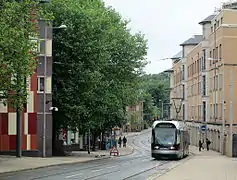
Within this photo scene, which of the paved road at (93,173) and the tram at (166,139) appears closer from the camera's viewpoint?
the paved road at (93,173)

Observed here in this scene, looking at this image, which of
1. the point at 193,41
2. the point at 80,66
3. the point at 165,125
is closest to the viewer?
the point at 165,125

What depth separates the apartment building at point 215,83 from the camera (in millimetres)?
61312

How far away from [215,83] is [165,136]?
89.6ft

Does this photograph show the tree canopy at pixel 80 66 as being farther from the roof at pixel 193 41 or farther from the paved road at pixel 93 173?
the roof at pixel 193 41

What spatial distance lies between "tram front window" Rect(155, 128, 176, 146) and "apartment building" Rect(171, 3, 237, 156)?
1135cm

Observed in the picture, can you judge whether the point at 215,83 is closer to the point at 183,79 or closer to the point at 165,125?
the point at 165,125

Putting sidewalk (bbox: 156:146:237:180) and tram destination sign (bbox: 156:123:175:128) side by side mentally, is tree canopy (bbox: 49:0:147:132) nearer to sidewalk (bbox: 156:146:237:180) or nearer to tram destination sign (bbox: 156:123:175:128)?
tram destination sign (bbox: 156:123:175:128)

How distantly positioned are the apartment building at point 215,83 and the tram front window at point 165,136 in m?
11.4

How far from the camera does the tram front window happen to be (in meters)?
42.9

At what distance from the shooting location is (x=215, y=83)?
68562 mm

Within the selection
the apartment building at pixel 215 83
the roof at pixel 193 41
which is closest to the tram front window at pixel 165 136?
the apartment building at pixel 215 83

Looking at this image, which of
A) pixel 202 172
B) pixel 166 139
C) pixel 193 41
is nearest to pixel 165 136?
pixel 166 139

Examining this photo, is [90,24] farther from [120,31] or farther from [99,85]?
[120,31]

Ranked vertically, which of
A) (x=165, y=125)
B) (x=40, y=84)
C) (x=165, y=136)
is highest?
(x=40, y=84)
